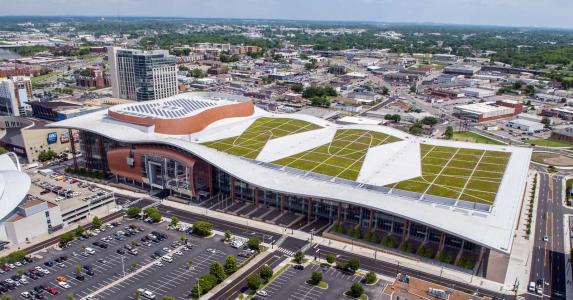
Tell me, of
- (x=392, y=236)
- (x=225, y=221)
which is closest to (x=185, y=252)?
(x=225, y=221)

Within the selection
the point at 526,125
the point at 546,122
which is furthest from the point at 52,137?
the point at 546,122

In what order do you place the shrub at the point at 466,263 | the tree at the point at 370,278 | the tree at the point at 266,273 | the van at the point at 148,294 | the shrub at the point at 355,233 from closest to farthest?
the van at the point at 148,294
the tree at the point at 266,273
the tree at the point at 370,278
the shrub at the point at 466,263
the shrub at the point at 355,233

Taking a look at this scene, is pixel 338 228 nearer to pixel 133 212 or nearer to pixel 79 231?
pixel 133 212

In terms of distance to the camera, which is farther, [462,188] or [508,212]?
[462,188]

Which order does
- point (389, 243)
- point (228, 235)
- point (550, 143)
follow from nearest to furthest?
point (389, 243), point (228, 235), point (550, 143)

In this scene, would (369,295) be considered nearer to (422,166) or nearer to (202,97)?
(422,166)

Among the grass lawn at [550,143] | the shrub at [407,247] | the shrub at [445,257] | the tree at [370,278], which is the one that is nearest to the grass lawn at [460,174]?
the shrub at [407,247]

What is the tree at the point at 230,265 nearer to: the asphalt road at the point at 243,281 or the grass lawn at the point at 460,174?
the asphalt road at the point at 243,281
